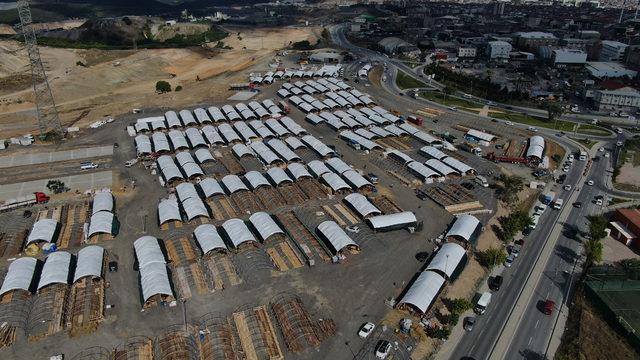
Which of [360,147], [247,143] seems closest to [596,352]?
[360,147]

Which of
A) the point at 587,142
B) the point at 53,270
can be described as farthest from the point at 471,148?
the point at 53,270

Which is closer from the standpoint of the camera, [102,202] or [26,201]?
[102,202]

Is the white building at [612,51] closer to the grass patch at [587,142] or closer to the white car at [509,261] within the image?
the grass patch at [587,142]

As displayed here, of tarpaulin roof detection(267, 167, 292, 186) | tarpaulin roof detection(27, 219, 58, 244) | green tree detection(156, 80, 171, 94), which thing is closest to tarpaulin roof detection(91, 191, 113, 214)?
tarpaulin roof detection(27, 219, 58, 244)

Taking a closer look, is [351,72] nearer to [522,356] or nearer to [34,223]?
[34,223]

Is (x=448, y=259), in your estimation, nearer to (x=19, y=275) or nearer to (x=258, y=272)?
(x=258, y=272)
